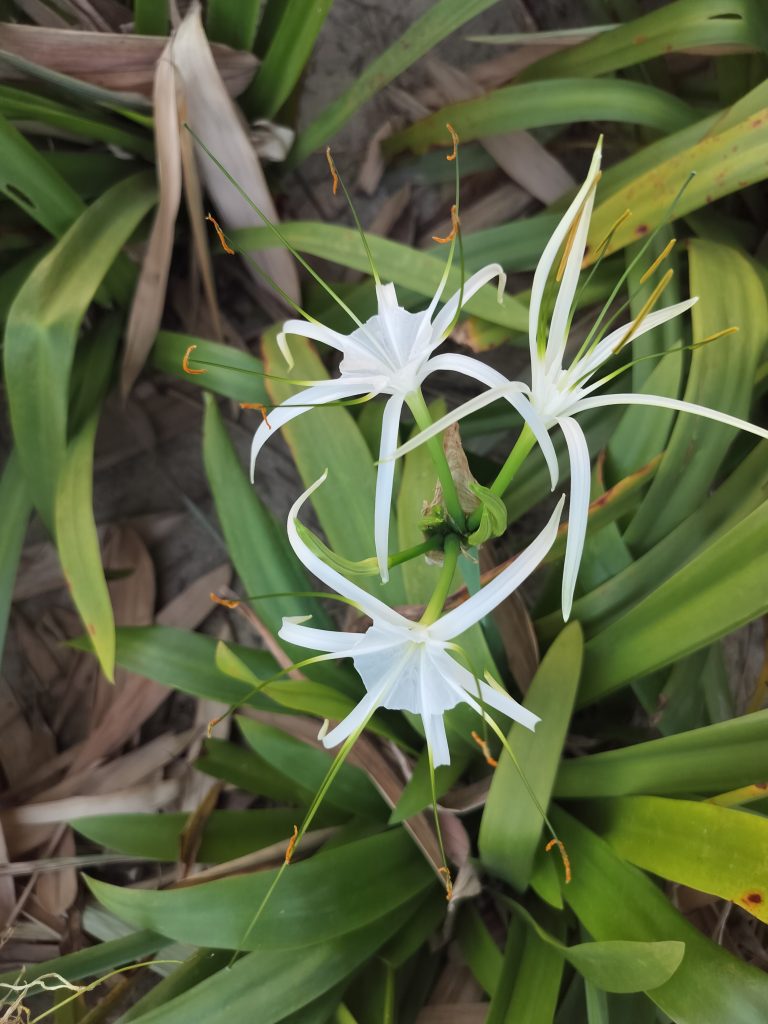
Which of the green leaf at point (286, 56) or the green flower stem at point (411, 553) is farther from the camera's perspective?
the green leaf at point (286, 56)

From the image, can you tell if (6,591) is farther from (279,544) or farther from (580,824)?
(580,824)

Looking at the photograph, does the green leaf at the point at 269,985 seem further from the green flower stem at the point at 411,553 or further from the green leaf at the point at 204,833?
the green flower stem at the point at 411,553

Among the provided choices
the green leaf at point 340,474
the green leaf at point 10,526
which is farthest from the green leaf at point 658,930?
the green leaf at point 10,526

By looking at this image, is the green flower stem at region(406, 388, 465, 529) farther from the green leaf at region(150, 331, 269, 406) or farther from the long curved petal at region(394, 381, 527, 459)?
the green leaf at region(150, 331, 269, 406)

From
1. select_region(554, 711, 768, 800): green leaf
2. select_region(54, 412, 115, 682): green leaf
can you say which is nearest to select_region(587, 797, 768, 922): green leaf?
select_region(554, 711, 768, 800): green leaf

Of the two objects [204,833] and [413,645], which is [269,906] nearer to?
[204,833]

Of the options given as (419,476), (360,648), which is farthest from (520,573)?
(419,476)

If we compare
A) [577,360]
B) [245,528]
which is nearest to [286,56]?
[245,528]
